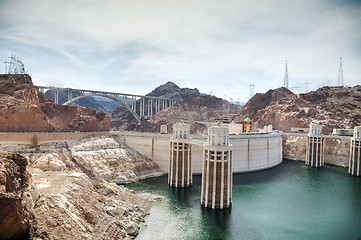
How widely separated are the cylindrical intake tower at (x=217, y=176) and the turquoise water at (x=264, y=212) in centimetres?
127

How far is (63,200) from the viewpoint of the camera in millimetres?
23234

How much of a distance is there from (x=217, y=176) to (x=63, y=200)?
1966 cm

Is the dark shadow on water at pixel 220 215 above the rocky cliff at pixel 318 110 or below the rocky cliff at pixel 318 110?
below

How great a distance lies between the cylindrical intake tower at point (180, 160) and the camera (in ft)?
147

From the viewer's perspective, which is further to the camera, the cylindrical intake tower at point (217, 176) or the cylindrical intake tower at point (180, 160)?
the cylindrical intake tower at point (180, 160)

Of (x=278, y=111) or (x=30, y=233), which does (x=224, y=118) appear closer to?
(x=278, y=111)

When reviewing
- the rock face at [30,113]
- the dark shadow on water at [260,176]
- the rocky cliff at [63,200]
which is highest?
the rock face at [30,113]

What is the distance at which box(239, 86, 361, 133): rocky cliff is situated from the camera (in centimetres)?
7838

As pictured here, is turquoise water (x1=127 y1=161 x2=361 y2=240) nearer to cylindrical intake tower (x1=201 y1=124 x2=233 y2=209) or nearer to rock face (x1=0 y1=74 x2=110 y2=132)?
cylindrical intake tower (x1=201 y1=124 x2=233 y2=209)

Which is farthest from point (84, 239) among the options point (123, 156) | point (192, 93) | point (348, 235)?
point (192, 93)

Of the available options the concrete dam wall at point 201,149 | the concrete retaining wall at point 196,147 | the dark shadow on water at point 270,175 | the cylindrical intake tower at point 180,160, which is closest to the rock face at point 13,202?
the cylindrical intake tower at point 180,160

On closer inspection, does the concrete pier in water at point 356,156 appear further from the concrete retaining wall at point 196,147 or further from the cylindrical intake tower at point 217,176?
the cylindrical intake tower at point 217,176

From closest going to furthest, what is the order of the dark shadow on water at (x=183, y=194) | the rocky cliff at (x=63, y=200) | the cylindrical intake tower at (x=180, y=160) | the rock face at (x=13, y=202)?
the rock face at (x=13, y=202), the rocky cliff at (x=63, y=200), the dark shadow on water at (x=183, y=194), the cylindrical intake tower at (x=180, y=160)

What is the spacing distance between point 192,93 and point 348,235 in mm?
117337
